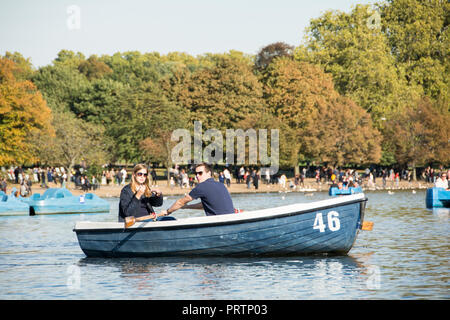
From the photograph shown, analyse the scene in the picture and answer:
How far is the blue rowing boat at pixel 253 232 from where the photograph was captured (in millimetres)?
18141

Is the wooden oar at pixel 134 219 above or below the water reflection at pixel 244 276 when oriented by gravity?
above

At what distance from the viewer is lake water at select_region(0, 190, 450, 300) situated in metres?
14.8

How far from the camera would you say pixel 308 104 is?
8075 cm

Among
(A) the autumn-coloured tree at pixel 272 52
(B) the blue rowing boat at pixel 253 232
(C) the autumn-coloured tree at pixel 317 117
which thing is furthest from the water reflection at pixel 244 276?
(A) the autumn-coloured tree at pixel 272 52

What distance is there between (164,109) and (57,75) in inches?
1476

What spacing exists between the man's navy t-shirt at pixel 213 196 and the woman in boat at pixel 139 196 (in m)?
0.86

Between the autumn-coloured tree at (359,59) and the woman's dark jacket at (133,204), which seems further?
the autumn-coloured tree at (359,59)

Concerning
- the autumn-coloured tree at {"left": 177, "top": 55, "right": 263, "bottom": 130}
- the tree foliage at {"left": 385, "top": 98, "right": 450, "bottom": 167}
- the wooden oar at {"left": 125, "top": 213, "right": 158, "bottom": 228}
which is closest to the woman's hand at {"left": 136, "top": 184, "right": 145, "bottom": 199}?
the wooden oar at {"left": 125, "top": 213, "right": 158, "bottom": 228}

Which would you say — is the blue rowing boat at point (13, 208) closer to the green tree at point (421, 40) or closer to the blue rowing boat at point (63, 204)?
the blue rowing boat at point (63, 204)

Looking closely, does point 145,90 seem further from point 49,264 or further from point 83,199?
point 49,264

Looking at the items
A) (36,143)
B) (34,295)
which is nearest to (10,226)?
(34,295)
